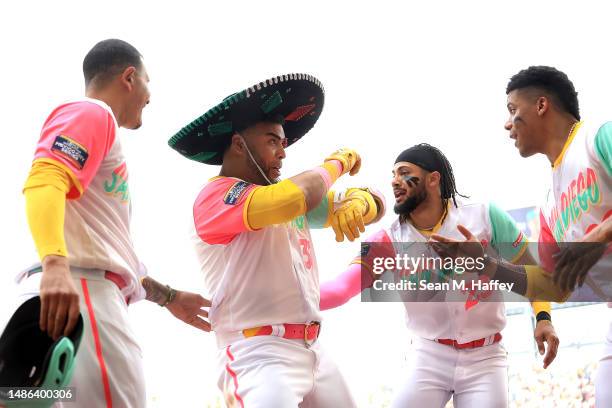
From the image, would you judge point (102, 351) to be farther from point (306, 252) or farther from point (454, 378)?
point (454, 378)

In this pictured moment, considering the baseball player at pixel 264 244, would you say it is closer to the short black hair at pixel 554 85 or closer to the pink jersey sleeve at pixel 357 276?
the pink jersey sleeve at pixel 357 276

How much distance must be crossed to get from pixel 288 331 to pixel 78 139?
749 mm

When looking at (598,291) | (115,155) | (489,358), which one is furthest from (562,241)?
(115,155)

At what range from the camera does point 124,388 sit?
5.65 feet

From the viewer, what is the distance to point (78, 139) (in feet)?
5.66

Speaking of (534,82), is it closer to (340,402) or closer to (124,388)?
(340,402)

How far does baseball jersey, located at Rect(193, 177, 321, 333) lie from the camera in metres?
2.10

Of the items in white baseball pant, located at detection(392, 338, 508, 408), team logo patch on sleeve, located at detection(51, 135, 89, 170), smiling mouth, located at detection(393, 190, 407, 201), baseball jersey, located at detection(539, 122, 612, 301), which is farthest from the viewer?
smiling mouth, located at detection(393, 190, 407, 201)

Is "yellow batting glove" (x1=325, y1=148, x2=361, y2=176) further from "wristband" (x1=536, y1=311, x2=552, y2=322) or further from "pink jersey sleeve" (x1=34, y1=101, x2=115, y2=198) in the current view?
"wristband" (x1=536, y1=311, x2=552, y2=322)

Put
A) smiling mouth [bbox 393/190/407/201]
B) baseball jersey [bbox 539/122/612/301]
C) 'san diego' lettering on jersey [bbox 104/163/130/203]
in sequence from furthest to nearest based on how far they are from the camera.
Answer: smiling mouth [bbox 393/190/407/201], baseball jersey [bbox 539/122/612/301], 'san diego' lettering on jersey [bbox 104/163/130/203]

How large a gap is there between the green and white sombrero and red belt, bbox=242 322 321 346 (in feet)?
1.89

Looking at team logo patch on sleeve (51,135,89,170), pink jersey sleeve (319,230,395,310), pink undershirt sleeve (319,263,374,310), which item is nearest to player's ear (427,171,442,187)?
pink jersey sleeve (319,230,395,310)

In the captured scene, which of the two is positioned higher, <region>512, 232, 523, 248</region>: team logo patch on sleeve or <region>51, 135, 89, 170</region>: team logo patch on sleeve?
<region>512, 232, 523, 248</region>: team logo patch on sleeve

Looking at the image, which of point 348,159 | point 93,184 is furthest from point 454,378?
point 93,184
